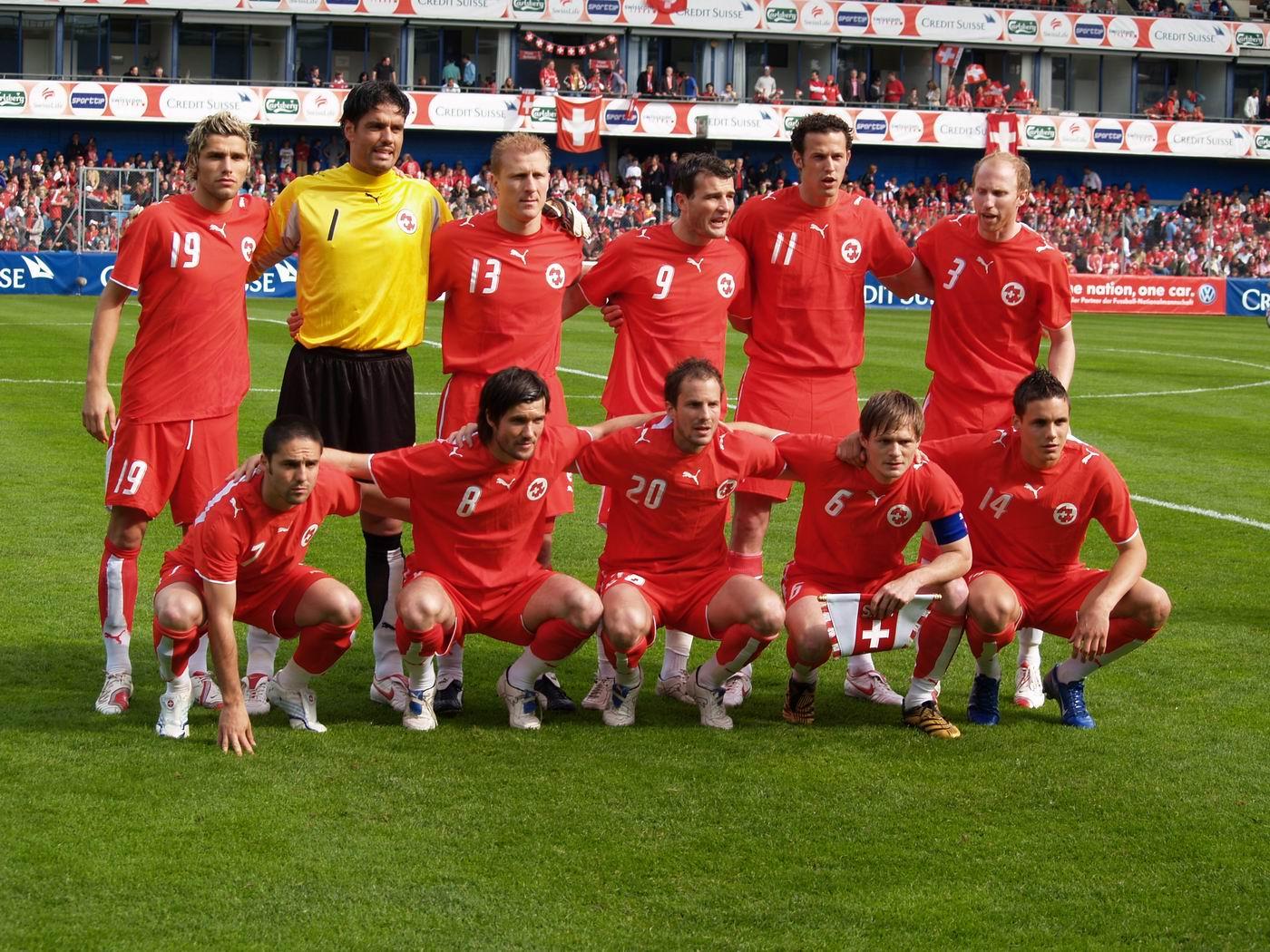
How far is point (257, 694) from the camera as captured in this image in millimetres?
5965

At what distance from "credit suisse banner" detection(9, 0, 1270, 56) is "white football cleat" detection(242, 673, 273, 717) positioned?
40896 mm

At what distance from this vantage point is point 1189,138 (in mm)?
49094

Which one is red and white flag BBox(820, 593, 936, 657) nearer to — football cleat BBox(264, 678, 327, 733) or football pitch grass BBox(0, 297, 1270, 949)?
football pitch grass BBox(0, 297, 1270, 949)

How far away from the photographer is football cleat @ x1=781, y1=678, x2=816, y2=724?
236 inches

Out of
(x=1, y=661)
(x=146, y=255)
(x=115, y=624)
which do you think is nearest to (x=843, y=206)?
(x=146, y=255)

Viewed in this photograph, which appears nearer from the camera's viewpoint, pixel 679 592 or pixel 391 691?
pixel 679 592

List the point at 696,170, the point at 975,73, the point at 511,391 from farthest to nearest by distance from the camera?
the point at 975,73, the point at 696,170, the point at 511,391

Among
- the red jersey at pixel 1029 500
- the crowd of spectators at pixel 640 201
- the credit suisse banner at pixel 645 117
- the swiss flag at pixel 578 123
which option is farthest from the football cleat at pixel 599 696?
the credit suisse banner at pixel 645 117

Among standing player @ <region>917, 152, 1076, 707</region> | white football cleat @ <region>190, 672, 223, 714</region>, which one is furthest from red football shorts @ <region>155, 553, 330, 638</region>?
standing player @ <region>917, 152, 1076, 707</region>

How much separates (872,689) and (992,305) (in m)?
1.75

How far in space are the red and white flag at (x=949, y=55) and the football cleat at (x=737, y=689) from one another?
148 feet

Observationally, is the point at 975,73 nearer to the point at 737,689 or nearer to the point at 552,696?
the point at 737,689

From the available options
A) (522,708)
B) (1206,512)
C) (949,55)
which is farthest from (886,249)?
(949,55)

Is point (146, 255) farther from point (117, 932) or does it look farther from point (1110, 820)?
point (1110, 820)
